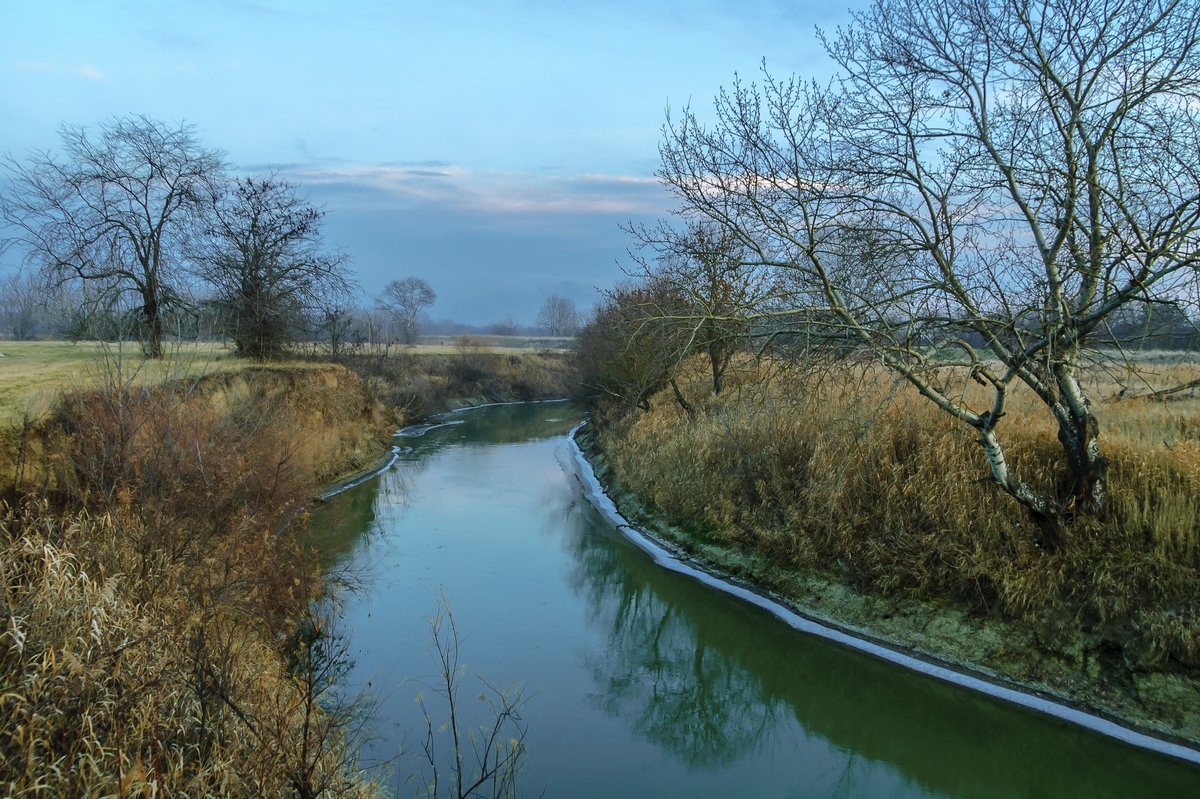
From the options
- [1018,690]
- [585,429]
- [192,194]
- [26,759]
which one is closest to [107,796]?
[26,759]

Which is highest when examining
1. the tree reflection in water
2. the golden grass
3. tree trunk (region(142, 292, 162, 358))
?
tree trunk (region(142, 292, 162, 358))

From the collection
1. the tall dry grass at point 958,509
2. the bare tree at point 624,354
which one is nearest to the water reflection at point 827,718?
the tall dry grass at point 958,509

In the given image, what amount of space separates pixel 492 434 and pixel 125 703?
1041 inches

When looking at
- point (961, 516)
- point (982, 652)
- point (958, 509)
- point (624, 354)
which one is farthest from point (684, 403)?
point (982, 652)

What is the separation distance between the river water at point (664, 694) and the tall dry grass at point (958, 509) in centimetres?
123

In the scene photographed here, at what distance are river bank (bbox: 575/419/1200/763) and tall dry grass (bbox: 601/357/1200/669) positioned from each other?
0.20 m

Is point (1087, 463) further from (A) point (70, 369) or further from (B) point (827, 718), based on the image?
(A) point (70, 369)

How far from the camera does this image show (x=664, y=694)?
28.3ft

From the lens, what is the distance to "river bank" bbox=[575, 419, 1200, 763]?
7.30 metres

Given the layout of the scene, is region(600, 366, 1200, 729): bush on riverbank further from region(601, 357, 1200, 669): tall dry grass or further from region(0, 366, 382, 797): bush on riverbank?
region(0, 366, 382, 797): bush on riverbank

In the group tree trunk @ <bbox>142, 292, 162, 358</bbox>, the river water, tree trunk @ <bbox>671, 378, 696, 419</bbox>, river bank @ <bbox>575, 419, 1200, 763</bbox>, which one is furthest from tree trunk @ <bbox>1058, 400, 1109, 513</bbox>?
tree trunk @ <bbox>142, 292, 162, 358</bbox>

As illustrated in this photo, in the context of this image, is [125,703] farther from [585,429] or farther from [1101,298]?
[585,429]

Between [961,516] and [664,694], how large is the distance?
14.2ft

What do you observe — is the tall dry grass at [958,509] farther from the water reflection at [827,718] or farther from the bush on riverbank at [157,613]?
the bush on riverbank at [157,613]
